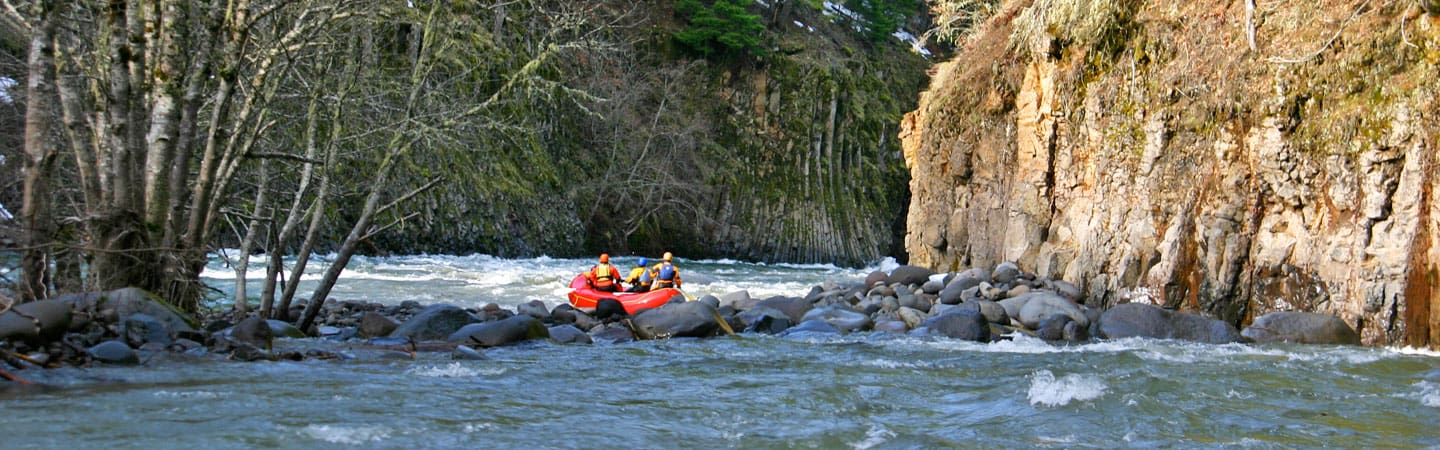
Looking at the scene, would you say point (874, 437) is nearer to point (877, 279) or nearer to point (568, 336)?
point (568, 336)

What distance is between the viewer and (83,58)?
8.97 m

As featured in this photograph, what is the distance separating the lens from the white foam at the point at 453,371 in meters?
7.99

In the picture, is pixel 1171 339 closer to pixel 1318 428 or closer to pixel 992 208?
pixel 1318 428

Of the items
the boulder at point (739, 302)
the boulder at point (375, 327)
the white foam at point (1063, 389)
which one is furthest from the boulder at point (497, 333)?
the white foam at point (1063, 389)

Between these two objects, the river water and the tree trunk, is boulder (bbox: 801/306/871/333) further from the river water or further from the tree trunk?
the tree trunk

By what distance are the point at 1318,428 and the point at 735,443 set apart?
3382mm

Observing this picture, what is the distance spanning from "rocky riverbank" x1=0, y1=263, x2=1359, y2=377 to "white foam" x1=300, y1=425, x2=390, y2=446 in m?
1.66

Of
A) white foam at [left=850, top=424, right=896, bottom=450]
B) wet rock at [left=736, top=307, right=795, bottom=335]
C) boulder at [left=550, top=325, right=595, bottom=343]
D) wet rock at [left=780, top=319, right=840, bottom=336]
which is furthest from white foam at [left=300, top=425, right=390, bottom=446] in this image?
wet rock at [left=736, top=307, right=795, bottom=335]

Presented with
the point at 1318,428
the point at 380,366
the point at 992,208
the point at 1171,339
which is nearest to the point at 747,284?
the point at 992,208

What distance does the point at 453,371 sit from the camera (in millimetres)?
8156

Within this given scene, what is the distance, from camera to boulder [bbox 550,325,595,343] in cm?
1091

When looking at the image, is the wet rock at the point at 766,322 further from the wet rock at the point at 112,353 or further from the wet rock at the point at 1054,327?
the wet rock at the point at 112,353

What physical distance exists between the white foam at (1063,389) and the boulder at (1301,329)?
3308 millimetres

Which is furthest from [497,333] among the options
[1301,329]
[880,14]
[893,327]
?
[880,14]
